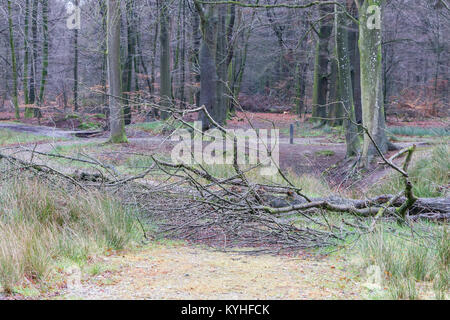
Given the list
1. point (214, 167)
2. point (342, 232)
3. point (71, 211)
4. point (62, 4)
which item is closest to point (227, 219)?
point (342, 232)

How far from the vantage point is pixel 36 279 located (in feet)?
12.5

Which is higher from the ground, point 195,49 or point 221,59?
point 195,49

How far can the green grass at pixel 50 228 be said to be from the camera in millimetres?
3834

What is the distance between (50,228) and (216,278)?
6.99ft

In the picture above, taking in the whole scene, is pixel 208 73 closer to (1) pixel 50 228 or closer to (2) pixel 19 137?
(2) pixel 19 137

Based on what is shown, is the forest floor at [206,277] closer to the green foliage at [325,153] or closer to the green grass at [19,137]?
the green foliage at [325,153]

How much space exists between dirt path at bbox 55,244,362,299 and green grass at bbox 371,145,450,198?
4.97 metres

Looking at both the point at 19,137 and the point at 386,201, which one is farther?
the point at 19,137

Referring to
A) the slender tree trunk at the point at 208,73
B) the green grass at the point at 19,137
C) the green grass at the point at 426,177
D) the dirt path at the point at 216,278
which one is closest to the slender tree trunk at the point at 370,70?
the green grass at the point at 426,177

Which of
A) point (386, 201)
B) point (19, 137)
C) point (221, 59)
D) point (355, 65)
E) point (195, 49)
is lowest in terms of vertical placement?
point (386, 201)

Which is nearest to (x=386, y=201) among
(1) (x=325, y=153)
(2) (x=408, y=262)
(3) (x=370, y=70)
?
(2) (x=408, y=262)

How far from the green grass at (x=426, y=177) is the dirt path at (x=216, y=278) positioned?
4.97 metres

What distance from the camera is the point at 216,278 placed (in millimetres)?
4098
